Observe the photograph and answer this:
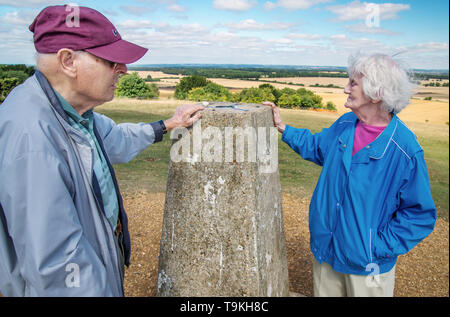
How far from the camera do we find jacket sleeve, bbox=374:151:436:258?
2.65m

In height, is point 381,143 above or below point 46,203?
above

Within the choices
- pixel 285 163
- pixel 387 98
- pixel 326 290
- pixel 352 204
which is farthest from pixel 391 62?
pixel 285 163

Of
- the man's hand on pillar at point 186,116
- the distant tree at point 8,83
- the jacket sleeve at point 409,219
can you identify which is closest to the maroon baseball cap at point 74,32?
the man's hand on pillar at point 186,116

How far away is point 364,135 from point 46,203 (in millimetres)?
2457

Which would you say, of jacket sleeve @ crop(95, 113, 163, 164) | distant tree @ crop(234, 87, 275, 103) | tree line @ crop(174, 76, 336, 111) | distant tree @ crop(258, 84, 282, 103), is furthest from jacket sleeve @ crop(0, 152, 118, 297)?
distant tree @ crop(258, 84, 282, 103)

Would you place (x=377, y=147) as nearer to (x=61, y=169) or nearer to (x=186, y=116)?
(x=186, y=116)

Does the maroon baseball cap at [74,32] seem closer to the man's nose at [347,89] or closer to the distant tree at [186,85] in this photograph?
the man's nose at [347,89]

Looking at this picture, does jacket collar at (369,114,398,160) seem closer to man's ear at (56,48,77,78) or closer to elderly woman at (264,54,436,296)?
elderly woman at (264,54,436,296)

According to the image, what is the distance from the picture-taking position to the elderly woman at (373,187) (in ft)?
8.78

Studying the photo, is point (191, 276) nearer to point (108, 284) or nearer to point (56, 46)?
point (108, 284)

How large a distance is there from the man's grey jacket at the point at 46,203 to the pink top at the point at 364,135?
211cm

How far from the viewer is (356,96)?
9.25 feet

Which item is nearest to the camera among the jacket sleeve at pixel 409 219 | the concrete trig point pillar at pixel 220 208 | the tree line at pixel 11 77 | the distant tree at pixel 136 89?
the jacket sleeve at pixel 409 219

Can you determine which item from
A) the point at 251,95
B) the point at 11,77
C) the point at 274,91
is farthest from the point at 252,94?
the point at 11,77
